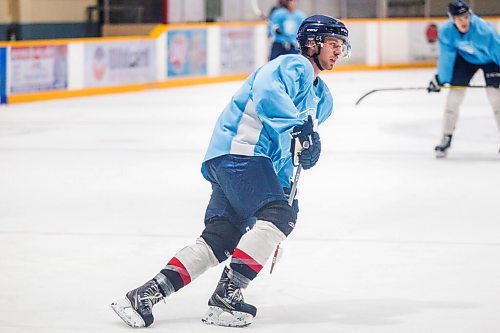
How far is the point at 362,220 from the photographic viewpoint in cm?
627

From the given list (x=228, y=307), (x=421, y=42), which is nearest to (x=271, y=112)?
(x=228, y=307)

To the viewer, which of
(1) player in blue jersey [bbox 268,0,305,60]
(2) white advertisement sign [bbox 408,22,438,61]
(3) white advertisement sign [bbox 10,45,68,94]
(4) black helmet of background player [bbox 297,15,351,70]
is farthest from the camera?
(2) white advertisement sign [bbox 408,22,438,61]

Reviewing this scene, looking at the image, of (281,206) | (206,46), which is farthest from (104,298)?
(206,46)

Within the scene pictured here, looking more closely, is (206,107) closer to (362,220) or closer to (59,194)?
(59,194)

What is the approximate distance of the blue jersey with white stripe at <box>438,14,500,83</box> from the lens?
867 cm

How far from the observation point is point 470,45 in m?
8.74

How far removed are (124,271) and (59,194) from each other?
2.45 meters

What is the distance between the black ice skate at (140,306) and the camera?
12.6 ft

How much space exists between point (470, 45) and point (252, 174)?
5186 millimetres

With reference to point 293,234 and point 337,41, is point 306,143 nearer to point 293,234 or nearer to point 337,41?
point 337,41

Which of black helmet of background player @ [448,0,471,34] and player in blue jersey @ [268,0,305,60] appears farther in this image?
player in blue jersey @ [268,0,305,60]

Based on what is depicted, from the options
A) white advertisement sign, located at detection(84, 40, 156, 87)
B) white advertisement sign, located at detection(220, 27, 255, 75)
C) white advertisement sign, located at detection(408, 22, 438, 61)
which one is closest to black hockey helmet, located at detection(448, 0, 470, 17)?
white advertisement sign, located at detection(84, 40, 156, 87)

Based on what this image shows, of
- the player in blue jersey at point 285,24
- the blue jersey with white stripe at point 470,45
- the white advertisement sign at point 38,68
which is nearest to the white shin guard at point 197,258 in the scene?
the blue jersey with white stripe at point 470,45

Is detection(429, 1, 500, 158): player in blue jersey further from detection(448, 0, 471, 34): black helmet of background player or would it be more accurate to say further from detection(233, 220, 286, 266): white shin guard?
detection(233, 220, 286, 266): white shin guard
